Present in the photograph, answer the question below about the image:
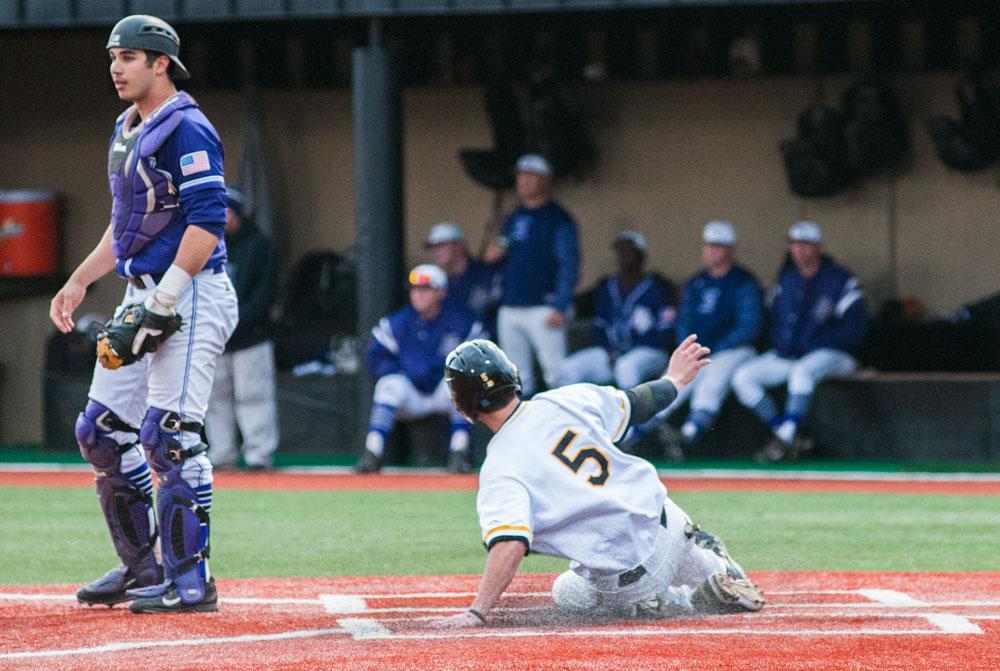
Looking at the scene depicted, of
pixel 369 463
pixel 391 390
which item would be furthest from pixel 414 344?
pixel 369 463

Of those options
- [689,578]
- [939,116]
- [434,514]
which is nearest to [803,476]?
[434,514]

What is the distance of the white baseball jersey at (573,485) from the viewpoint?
473cm

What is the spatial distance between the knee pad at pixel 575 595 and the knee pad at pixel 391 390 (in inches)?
221

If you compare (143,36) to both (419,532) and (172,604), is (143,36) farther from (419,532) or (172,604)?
(419,532)

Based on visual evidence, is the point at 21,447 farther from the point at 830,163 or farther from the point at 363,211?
the point at 830,163

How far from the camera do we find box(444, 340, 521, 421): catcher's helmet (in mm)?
4773

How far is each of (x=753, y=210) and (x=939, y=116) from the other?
5.27 feet

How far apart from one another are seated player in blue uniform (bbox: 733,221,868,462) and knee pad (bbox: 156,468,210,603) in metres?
6.41

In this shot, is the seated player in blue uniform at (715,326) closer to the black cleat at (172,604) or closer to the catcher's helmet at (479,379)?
the black cleat at (172,604)

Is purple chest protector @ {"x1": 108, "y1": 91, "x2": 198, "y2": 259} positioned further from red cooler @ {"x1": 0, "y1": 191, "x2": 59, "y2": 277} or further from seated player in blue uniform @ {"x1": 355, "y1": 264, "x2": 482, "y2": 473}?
red cooler @ {"x1": 0, "y1": 191, "x2": 59, "y2": 277}

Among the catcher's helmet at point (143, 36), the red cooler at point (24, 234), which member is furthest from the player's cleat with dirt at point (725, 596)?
the red cooler at point (24, 234)

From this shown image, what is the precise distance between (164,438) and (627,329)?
22.9 feet

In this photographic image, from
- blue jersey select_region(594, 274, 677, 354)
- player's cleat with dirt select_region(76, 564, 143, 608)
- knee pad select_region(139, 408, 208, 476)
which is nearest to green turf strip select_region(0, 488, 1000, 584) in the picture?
player's cleat with dirt select_region(76, 564, 143, 608)

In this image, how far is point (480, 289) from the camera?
39.4 feet
